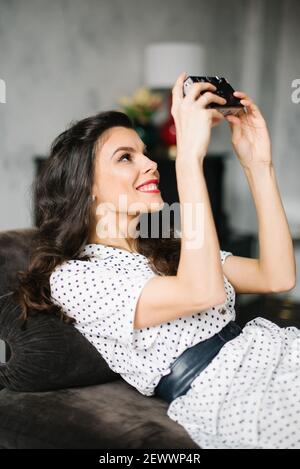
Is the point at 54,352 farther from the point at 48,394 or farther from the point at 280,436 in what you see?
the point at 280,436

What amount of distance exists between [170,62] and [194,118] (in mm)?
2333

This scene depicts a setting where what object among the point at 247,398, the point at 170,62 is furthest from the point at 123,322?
the point at 170,62

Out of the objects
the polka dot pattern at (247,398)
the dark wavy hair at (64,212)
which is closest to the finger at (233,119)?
the dark wavy hair at (64,212)

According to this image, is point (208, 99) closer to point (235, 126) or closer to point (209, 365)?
point (235, 126)

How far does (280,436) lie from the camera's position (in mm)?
1225

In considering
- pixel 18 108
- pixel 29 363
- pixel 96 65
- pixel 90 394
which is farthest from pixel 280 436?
pixel 96 65

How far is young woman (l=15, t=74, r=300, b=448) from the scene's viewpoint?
1.28 meters

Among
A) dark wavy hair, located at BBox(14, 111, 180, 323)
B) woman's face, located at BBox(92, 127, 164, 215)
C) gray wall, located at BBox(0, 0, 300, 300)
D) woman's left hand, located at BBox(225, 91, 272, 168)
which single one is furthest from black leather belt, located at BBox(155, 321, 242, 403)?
gray wall, located at BBox(0, 0, 300, 300)

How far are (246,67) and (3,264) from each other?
3.53 m

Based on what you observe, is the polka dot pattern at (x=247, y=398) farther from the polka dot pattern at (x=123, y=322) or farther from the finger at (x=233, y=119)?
the finger at (x=233, y=119)

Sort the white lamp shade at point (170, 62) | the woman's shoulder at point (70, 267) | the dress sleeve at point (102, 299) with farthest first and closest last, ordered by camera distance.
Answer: the white lamp shade at point (170, 62), the woman's shoulder at point (70, 267), the dress sleeve at point (102, 299)

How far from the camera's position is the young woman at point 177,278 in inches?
50.2

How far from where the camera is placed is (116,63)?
3.65 m

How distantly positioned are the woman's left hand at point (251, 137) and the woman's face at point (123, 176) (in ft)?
0.86
